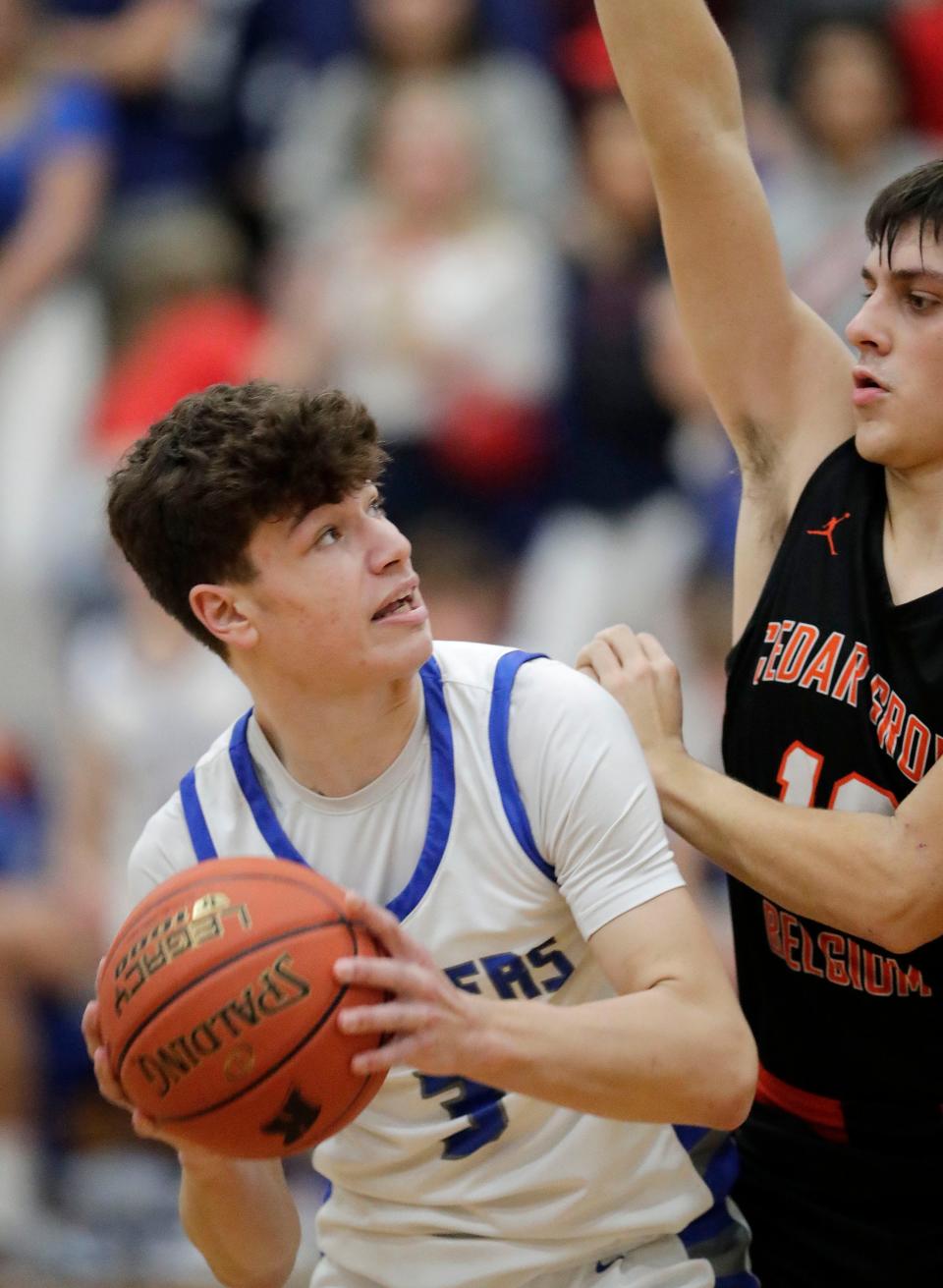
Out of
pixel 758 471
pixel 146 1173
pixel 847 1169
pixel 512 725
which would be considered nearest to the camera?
pixel 512 725

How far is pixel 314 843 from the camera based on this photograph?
3.17 metres

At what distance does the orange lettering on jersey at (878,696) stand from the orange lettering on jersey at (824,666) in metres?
0.09

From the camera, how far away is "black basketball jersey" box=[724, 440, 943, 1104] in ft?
10.5

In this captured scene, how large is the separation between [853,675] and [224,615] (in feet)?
3.75

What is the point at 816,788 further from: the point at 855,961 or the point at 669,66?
the point at 669,66

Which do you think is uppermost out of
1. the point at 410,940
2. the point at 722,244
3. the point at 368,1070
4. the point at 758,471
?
the point at 722,244

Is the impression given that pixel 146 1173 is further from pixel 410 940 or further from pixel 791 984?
pixel 410 940

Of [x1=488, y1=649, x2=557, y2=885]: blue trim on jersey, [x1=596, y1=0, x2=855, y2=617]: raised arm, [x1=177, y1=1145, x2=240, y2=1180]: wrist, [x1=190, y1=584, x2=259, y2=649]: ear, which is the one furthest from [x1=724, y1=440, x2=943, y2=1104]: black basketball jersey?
[x1=177, y1=1145, x2=240, y2=1180]: wrist

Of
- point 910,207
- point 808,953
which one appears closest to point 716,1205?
point 808,953

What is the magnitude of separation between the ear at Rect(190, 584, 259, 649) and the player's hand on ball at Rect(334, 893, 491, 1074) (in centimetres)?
74

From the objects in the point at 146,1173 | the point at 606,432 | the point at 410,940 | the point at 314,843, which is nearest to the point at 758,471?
the point at 314,843

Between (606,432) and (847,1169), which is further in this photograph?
(606,432)

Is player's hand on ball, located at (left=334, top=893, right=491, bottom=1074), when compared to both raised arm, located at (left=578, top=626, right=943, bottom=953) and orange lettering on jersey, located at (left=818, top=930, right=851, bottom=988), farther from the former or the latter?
orange lettering on jersey, located at (left=818, top=930, right=851, bottom=988)

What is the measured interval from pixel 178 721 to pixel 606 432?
2033 mm
